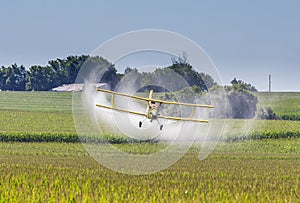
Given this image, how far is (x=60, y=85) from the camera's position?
145375 millimetres

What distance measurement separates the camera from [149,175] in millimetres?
29031

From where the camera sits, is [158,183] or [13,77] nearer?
[158,183]

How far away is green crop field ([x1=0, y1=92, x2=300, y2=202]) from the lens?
2180 cm

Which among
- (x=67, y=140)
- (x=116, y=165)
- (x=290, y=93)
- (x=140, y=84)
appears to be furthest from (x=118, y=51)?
(x=290, y=93)

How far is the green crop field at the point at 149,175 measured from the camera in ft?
71.5

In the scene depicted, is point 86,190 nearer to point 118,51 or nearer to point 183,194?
point 183,194

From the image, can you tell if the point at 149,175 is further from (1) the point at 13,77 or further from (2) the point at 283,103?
(1) the point at 13,77

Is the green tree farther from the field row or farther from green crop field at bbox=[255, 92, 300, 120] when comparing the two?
the field row

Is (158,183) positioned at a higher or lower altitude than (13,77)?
lower

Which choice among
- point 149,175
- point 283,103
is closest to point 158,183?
point 149,175

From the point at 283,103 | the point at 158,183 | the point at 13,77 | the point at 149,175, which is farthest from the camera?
the point at 13,77

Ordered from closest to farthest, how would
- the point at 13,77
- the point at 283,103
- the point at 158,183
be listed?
the point at 158,183
the point at 283,103
the point at 13,77

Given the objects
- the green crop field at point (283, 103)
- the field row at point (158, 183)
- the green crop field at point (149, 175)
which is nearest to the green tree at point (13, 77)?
the green crop field at point (283, 103)

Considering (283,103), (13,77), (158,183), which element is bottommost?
(158,183)
